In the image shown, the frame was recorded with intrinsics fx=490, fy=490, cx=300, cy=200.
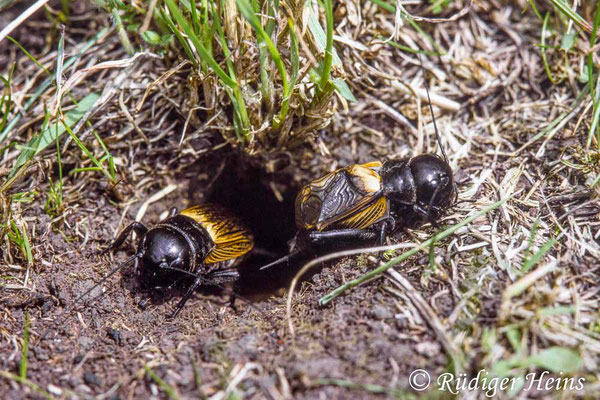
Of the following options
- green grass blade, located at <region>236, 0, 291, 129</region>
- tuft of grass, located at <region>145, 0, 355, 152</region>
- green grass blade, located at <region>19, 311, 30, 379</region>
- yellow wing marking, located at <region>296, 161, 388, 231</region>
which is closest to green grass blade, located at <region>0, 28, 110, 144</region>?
tuft of grass, located at <region>145, 0, 355, 152</region>

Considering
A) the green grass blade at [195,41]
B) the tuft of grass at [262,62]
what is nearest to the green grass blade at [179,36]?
the tuft of grass at [262,62]

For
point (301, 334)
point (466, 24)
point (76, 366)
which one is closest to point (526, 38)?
point (466, 24)

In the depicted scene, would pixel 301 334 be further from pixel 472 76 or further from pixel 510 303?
pixel 472 76

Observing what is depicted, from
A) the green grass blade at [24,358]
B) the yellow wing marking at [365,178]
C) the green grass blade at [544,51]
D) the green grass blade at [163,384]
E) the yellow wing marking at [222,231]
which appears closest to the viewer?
the green grass blade at [163,384]

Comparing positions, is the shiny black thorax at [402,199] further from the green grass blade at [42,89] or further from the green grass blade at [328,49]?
the green grass blade at [42,89]

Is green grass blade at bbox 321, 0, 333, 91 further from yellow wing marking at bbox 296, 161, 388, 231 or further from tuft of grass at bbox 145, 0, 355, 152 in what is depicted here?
yellow wing marking at bbox 296, 161, 388, 231

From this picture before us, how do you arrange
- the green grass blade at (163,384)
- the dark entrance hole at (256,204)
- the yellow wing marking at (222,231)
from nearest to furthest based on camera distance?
the green grass blade at (163,384) < the yellow wing marking at (222,231) < the dark entrance hole at (256,204)
